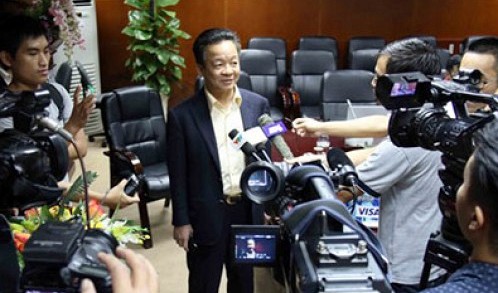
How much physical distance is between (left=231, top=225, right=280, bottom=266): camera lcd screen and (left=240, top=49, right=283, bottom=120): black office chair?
15.2ft

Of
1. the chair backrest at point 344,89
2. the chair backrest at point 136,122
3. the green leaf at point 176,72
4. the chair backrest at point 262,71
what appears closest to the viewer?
the chair backrest at point 136,122

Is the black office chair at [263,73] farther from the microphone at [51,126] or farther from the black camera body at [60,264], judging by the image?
the black camera body at [60,264]

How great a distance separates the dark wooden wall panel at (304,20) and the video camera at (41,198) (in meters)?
5.37

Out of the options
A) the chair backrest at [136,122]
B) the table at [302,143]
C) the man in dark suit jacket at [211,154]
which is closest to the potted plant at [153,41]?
the chair backrest at [136,122]

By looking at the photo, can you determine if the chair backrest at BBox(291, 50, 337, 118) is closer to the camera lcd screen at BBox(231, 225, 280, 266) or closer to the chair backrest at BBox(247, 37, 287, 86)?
the chair backrest at BBox(247, 37, 287, 86)

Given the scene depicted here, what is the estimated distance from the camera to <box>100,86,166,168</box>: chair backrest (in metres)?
4.07

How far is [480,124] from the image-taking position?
1208mm

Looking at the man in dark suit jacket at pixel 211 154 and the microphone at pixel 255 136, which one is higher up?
the microphone at pixel 255 136

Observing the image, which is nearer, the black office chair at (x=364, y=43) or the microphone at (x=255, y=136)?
the microphone at (x=255, y=136)

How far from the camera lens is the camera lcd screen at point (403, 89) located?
141 centimetres

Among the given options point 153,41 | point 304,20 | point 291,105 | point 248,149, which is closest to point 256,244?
point 248,149

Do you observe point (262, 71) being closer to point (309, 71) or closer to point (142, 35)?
point (309, 71)

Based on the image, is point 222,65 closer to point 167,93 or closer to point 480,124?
point 480,124

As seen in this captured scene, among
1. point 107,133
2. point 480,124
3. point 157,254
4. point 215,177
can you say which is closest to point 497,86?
point 480,124
